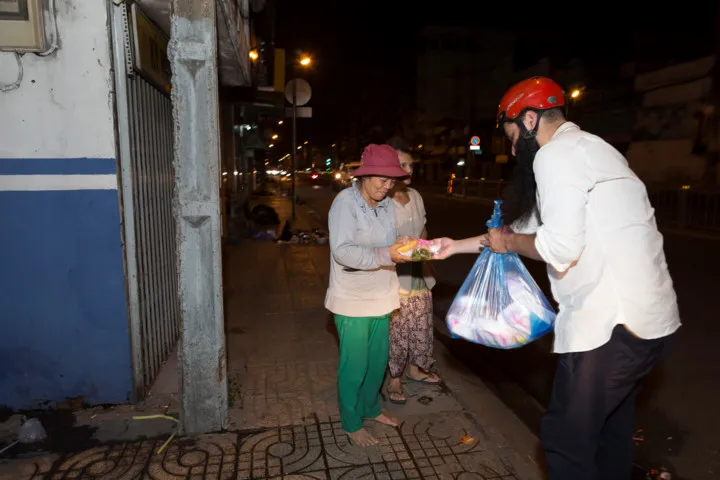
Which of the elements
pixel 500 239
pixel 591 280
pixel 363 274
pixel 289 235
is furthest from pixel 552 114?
pixel 289 235

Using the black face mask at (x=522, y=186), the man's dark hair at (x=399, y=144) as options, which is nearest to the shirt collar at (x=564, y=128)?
the black face mask at (x=522, y=186)

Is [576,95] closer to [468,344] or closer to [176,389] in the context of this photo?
[468,344]

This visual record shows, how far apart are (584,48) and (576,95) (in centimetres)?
381

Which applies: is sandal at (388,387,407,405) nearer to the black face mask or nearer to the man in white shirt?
the man in white shirt

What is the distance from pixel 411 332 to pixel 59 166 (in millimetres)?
2850

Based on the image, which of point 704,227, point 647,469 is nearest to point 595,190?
point 647,469

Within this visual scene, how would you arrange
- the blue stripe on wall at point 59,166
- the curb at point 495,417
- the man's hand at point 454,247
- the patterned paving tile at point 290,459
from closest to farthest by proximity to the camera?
the man's hand at point 454,247 → the patterned paving tile at point 290,459 → the curb at point 495,417 → the blue stripe on wall at point 59,166

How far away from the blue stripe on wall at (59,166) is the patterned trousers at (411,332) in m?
2.37

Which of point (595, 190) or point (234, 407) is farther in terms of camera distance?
point (234, 407)

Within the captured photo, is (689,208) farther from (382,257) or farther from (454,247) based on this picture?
(382,257)

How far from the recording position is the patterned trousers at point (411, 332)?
163 inches

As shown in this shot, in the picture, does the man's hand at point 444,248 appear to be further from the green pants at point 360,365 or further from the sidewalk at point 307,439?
the sidewalk at point 307,439

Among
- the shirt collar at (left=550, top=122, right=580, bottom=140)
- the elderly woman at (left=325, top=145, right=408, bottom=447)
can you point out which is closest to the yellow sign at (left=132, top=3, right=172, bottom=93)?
the elderly woman at (left=325, top=145, right=408, bottom=447)

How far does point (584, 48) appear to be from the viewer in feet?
105
